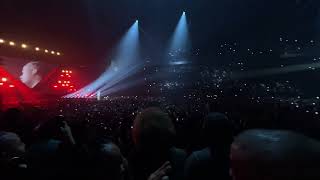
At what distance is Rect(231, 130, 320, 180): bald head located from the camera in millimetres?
1226

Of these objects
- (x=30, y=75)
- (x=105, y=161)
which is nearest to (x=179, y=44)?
(x=30, y=75)

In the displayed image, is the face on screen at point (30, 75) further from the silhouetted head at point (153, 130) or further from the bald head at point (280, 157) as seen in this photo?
the bald head at point (280, 157)

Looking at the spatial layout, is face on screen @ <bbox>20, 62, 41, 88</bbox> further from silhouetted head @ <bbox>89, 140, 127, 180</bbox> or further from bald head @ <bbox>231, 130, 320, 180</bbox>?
bald head @ <bbox>231, 130, 320, 180</bbox>

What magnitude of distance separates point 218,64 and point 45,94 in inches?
492

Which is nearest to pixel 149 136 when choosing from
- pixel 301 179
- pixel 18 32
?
pixel 301 179

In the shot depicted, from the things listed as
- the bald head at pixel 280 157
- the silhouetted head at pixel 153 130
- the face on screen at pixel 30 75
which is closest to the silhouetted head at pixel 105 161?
the silhouetted head at pixel 153 130

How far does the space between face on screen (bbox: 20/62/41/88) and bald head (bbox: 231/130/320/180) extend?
20799 mm

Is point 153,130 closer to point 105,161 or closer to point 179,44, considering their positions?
point 105,161

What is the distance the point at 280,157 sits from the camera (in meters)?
1.25

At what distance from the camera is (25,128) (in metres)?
4.62

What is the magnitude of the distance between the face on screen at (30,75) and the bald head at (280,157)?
20.8 metres

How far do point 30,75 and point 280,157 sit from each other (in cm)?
2234

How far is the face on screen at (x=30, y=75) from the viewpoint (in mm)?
20859

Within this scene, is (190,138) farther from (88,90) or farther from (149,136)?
(88,90)
